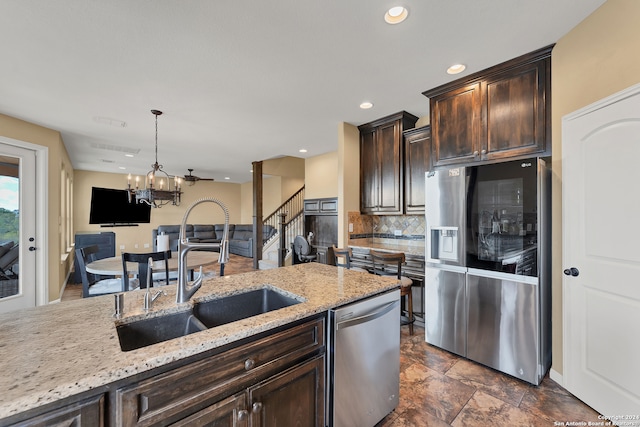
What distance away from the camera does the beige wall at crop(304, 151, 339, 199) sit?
5372 mm

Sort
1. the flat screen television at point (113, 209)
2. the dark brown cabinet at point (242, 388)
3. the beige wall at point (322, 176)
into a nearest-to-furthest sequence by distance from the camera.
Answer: the dark brown cabinet at point (242, 388), the beige wall at point (322, 176), the flat screen television at point (113, 209)

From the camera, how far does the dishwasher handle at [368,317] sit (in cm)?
142

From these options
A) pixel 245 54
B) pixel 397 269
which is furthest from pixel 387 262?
pixel 245 54

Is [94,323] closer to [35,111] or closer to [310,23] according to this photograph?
[310,23]

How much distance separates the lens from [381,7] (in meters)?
1.70

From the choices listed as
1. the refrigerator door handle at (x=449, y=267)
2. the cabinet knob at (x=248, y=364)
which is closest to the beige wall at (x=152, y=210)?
the refrigerator door handle at (x=449, y=267)

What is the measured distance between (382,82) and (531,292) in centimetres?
227

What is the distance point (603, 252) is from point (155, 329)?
9.02 ft

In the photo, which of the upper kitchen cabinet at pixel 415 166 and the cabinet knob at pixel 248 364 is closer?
the cabinet knob at pixel 248 364

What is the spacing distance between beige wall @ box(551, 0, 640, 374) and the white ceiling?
0.12m

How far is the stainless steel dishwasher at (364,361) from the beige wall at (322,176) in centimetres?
377

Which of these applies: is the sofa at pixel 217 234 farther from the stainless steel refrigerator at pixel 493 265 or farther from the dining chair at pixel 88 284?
the stainless steel refrigerator at pixel 493 265

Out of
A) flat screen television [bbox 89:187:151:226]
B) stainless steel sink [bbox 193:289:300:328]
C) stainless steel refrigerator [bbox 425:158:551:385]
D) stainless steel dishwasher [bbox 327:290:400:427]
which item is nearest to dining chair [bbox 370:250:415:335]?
stainless steel refrigerator [bbox 425:158:551:385]

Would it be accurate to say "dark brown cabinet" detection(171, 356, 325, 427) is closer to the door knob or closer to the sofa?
the door knob
